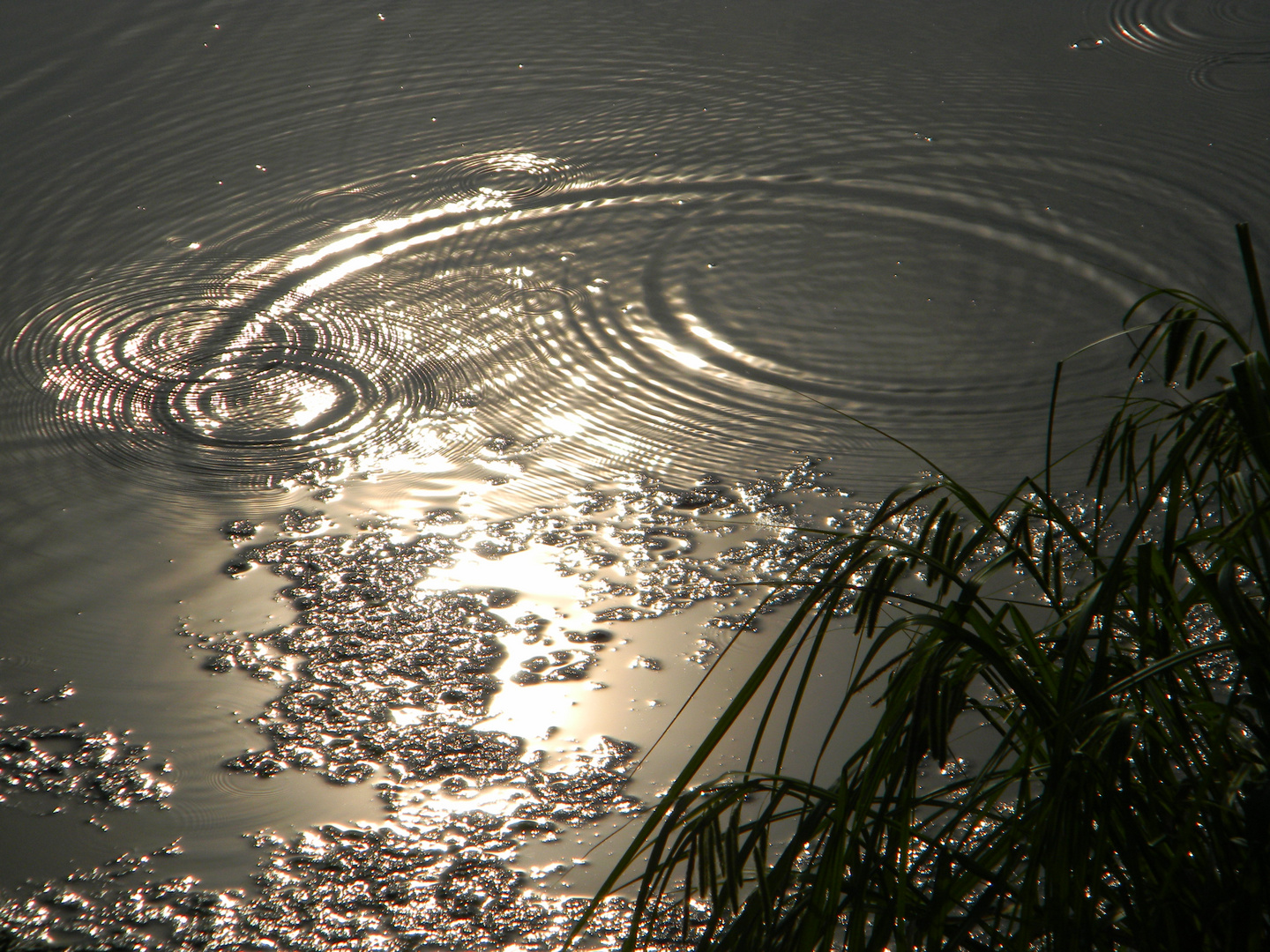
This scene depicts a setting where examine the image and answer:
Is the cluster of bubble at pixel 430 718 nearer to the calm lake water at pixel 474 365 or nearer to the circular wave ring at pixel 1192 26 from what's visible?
the calm lake water at pixel 474 365

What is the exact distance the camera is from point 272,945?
108cm

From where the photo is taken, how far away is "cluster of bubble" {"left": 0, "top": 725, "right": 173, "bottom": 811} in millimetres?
1242

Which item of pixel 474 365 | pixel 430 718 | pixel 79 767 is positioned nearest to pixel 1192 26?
pixel 474 365

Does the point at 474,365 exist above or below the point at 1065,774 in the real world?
above

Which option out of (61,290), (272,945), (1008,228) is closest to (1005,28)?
(1008,228)

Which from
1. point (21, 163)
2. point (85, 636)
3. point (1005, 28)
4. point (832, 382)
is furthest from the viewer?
point (1005, 28)

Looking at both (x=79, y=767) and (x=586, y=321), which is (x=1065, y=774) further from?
(x=586, y=321)

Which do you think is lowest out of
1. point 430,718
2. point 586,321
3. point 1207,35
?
point 430,718

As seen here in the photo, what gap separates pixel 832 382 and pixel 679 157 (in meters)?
0.78

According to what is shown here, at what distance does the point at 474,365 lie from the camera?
1874 mm

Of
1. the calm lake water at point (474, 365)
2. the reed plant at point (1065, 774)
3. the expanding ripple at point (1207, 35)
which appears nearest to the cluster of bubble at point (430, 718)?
the calm lake water at point (474, 365)

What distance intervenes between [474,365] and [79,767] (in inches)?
33.0

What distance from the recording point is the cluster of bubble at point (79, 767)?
1.24 m

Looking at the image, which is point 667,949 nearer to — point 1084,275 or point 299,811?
point 299,811
